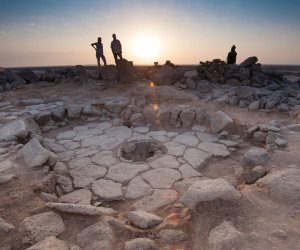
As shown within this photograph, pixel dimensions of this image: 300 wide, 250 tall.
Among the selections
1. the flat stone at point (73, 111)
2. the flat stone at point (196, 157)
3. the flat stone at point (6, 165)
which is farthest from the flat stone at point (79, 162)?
the flat stone at point (73, 111)

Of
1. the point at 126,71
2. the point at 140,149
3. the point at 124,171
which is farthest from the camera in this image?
the point at 126,71

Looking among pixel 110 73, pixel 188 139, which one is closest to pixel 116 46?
pixel 110 73

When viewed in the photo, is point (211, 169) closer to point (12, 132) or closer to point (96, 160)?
point (96, 160)

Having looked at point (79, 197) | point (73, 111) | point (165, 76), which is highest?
point (165, 76)

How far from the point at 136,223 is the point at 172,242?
0.47 metres

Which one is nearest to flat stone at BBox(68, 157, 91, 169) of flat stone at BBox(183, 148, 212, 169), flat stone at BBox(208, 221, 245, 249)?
flat stone at BBox(183, 148, 212, 169)

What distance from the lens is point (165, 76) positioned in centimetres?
878

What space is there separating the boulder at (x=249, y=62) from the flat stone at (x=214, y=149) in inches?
236

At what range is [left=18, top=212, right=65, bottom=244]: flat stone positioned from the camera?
8.08 ft

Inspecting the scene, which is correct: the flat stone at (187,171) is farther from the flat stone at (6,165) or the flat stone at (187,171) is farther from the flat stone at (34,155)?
the flat stone at (6,165)

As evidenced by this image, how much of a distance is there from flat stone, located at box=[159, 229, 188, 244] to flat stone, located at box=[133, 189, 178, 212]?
949 millimetres

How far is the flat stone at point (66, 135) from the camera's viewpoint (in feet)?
19.5

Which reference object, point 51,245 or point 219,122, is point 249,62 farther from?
point 51,245

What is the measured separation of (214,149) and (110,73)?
18.9ft
